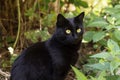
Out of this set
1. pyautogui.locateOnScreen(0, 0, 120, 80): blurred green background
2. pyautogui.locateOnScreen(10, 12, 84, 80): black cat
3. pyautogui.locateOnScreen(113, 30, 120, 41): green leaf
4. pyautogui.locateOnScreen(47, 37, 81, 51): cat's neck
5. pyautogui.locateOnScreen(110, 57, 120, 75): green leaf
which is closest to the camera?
pyautogui.locateOnScreen(110, 57, 120, 75): green leaf

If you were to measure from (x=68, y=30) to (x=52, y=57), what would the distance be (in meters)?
0.27

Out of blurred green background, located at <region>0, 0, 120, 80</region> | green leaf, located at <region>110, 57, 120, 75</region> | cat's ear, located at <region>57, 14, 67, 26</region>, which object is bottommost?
blurred green background, located at <region>0, 0, 120, 80</region>

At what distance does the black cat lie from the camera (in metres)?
2.92

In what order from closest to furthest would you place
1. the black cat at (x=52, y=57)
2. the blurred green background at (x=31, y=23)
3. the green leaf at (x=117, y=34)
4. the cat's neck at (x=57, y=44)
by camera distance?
the green leaf at (x=117, y=34)
the black cat at (x=52, y=57)
the cat's neck at (x=57, y=44)
the blurred green background at (x=31, y=23)

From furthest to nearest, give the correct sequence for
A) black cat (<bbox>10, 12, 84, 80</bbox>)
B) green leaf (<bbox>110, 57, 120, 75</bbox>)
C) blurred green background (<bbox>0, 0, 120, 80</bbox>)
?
1. blurred green background (<bbox>0, 0, 120, 80</bbox>)
2. black cat (<bbox>10, 12, 84, 80</bbox>)
3. green leaf (<bbox>110, 57, 120, 75</bbox>)

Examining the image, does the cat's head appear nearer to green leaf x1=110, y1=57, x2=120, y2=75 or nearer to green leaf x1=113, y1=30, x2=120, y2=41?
green leaf x1=113, y1=30, x2=120, y2=41

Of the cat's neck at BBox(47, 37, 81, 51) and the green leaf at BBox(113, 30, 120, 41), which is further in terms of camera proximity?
the cat's neck at BBox(47, 37, 81, 51)

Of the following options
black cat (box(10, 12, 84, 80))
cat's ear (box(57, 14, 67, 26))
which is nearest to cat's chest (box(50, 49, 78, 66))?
black cat (box(10, 12, 84, 80))

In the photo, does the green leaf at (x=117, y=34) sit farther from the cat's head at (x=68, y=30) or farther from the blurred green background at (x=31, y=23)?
the blurred green background at (x=31, y=23)

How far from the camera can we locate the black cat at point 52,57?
292 centimetres

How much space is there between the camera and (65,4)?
15.8 feet

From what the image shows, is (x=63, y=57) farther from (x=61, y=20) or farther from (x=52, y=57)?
(x=61, y=20)

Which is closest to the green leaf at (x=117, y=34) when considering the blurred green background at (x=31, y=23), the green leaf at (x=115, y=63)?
the blurred green background at (x=31, y=23)

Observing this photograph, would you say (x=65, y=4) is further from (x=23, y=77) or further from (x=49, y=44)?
(x=23, y=77)
